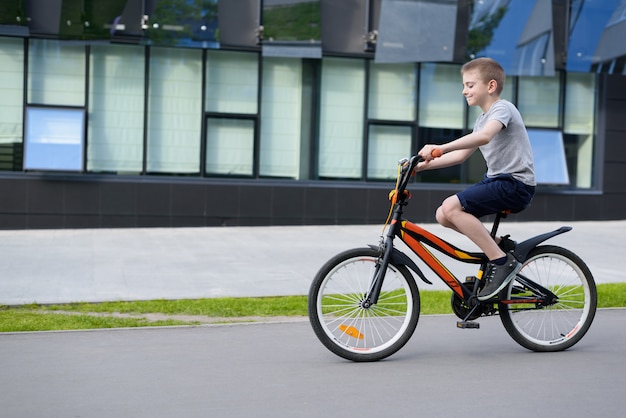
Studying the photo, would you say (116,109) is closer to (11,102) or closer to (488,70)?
(11,102)

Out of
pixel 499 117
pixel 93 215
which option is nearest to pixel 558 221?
pixel 93 215

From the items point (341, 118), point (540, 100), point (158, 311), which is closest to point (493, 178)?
point (158, 311)

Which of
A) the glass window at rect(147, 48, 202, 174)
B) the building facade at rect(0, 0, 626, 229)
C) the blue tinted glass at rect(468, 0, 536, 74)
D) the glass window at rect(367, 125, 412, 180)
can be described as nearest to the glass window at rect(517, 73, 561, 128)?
the building facade at rect(0, 0, 626, 229)

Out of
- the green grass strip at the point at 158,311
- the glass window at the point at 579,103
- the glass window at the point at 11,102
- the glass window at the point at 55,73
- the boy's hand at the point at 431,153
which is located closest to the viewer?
the boy's hand at the point at 431,153

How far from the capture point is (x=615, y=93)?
1873cm

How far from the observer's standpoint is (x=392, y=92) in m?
18.0

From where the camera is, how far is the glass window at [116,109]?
16703 millimetres

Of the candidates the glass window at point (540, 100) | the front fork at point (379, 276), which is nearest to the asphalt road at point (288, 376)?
the front fork at point (379, 276)

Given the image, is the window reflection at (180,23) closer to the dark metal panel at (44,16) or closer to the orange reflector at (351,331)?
the dark metal panel at (44,16)

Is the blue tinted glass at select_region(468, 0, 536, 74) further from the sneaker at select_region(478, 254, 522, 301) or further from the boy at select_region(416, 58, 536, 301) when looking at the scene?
the sneaker at select_region(478, 254, 522, 301)

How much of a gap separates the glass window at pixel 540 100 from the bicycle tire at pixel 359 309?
12.5m

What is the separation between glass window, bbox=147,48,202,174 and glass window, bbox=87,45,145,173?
0.67 feet

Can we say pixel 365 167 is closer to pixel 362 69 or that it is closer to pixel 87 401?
pixel 362 69

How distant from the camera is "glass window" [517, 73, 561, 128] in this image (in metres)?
18.5
